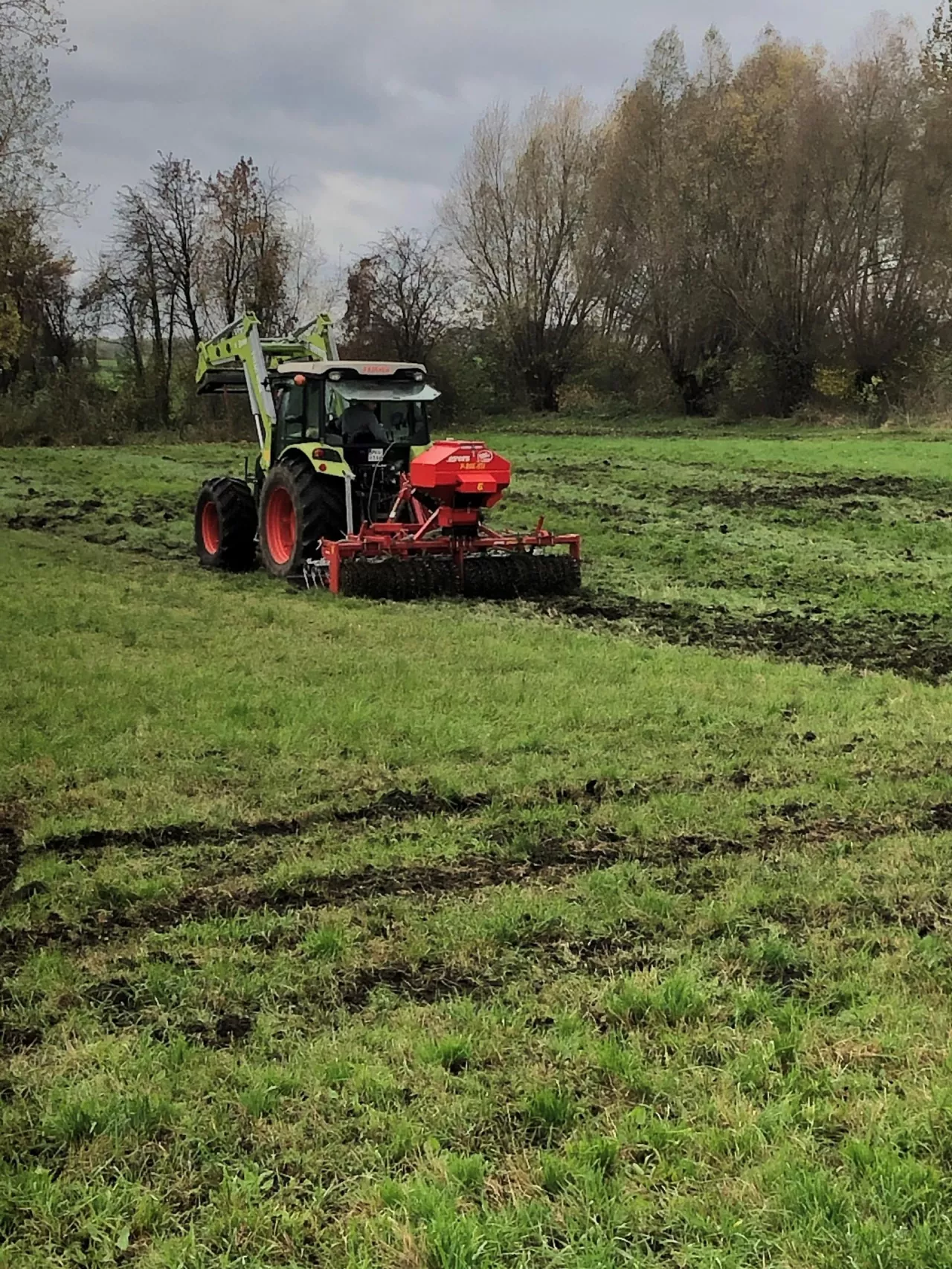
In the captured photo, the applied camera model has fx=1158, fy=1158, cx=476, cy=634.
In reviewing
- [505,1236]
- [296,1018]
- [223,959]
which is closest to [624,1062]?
[505,1236]

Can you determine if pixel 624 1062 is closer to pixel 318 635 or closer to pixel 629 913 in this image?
pixel 629 913

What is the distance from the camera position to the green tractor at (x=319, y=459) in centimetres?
1147

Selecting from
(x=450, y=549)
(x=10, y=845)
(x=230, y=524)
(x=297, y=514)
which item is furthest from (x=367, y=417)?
(x=10, y=845)

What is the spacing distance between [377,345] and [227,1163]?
126 feet

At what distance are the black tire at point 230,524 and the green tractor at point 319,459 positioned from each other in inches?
0.4

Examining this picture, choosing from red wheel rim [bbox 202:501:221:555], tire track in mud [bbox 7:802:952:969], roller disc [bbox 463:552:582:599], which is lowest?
tire track in mud [bbox 7:802:952:969]

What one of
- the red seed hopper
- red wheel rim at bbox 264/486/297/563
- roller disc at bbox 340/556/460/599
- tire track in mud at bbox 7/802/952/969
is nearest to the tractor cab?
the red seed hopper

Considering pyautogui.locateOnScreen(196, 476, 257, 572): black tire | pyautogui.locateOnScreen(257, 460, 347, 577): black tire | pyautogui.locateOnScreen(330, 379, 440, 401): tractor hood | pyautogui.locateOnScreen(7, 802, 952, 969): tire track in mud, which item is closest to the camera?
pyautogui.locateOnScreen(7, 802, 952, 969): tire track in mud

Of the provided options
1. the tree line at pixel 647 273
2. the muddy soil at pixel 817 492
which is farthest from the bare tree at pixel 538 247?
the muddy soil at pixel 817 492

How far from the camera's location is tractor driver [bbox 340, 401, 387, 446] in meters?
11.8

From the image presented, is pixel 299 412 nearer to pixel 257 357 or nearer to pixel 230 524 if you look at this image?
pixel 230 524

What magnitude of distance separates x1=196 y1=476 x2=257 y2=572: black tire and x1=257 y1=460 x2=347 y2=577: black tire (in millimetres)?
515

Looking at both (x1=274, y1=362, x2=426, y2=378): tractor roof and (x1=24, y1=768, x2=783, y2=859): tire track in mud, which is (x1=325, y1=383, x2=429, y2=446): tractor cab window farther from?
(x1=24, y1=768, x2=783, y2=859): tire track in mud

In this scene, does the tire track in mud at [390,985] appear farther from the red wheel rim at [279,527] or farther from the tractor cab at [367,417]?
the red wheel rim at [279,527]
